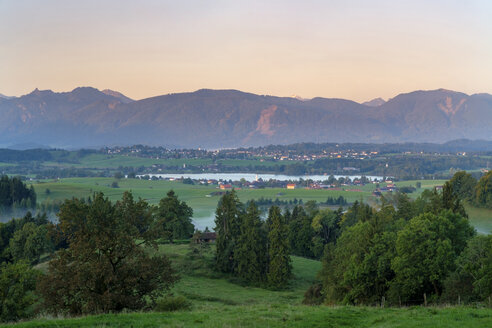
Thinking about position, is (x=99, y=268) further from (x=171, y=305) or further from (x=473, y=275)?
(x=473, y=275)

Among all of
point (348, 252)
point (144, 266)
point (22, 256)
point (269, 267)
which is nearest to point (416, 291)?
point (348, 252)

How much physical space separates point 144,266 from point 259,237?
35.4 meters

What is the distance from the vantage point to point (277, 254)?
58.9 meters

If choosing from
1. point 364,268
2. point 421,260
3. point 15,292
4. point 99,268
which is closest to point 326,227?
point 364,268

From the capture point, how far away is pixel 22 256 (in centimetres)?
6325

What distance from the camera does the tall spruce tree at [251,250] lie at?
59.0m

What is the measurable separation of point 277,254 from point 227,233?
714 cm

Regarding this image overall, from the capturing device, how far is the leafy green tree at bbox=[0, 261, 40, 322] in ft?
106

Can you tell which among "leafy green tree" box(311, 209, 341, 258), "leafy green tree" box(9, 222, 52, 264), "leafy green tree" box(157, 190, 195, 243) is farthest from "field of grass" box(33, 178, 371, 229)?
"leafy green tree" box(9, 222, 52, 264)

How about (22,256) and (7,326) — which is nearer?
(7,326)

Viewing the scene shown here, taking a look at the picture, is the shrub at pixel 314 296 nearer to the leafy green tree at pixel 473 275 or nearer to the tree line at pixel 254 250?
the tree line at pixel 254 250

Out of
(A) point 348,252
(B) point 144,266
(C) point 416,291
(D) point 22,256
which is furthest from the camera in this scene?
(D) point 22,256

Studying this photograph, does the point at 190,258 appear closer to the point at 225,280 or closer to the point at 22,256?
the point at 225,280

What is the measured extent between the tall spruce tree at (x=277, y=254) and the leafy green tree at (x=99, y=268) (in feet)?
103
